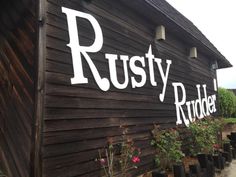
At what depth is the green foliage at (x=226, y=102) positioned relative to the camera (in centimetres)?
2212

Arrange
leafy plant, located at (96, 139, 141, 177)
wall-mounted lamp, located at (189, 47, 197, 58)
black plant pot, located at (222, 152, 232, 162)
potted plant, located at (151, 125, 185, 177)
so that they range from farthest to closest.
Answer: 1. wall-mounted lamp, located at (189, 47, 197, 58)
2. black plant pot, located at (222, 152, 232, 162)
3. potted plant, located at (151, 125, 185, 177)
4. leafy plant, located at (96, 139, 141, 177)

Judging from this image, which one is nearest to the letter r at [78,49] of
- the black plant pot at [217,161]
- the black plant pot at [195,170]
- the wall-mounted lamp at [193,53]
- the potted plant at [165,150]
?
the potted plant at [165,150]

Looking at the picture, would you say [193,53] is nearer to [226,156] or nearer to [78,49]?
[226,156]

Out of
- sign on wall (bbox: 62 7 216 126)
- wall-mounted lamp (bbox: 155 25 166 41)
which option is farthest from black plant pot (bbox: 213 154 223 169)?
wall-mounted lamp (bbox: 155 25 166 41)

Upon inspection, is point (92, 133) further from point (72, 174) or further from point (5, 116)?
point (5, 116)

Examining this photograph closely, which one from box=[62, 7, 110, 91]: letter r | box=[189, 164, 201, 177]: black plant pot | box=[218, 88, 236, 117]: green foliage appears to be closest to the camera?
box=[62, 7, 110, 91]: letter r

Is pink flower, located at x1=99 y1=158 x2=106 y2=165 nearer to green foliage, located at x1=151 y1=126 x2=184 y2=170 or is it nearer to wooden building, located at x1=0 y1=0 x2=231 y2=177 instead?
wooden building, located at x1=0 y1=0 x2=231 y2=177

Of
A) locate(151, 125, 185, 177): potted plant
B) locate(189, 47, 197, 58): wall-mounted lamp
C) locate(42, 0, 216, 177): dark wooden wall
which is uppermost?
locate(189, 47, 197, 58): wall-mounted lamp

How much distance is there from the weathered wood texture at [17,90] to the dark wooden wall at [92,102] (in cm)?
27

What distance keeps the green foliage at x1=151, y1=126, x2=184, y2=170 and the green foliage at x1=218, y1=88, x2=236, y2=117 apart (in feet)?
51.7

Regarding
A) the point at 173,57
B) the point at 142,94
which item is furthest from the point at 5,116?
the point at 173,57

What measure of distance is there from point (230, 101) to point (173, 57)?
15499mm

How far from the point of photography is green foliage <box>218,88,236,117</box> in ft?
72.6

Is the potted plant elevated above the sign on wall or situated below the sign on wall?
below
